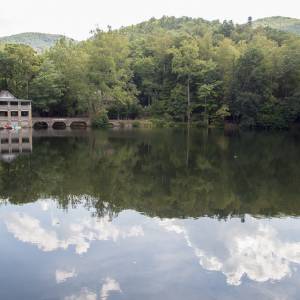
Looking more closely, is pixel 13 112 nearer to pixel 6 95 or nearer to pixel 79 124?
pixel 6 95

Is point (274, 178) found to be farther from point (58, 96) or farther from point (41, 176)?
point (58, 96)

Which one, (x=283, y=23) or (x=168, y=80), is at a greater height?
(x=283, y=23)

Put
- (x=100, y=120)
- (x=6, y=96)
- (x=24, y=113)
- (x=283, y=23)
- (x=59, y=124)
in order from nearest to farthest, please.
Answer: (x=6, y=96) < (x=24, y=113) < (x=100, y=120) < (x=59, y=124) < (x=283, y=23)

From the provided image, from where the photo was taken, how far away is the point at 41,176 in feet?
62.2

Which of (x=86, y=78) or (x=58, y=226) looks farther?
(x=86, y=78)

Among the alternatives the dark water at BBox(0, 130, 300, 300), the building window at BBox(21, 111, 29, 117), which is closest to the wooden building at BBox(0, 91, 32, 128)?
the building window at BBox(21, 111, 29, 117)

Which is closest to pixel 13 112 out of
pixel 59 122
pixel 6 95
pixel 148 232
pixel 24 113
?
pixel 24 113

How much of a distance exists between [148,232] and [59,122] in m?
55.5

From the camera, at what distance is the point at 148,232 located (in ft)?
36.9

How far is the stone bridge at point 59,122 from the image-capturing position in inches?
→ 2400

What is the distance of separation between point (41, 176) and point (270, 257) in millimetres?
12385

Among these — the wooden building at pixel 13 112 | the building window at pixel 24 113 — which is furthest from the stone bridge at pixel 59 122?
the wooden building at pixel 13 112

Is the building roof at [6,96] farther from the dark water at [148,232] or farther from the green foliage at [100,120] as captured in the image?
the dark water at [148,232]

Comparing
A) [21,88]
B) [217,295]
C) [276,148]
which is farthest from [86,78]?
[217,295]
